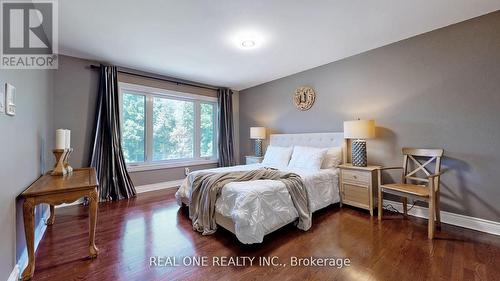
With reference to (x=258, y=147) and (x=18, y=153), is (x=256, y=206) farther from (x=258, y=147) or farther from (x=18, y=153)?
(x=258, y=147)

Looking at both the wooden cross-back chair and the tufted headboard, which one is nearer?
the wooden cross-back chair

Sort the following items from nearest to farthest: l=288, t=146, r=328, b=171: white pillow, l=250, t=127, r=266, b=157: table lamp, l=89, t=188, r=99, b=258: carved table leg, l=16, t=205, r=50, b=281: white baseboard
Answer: l=16, t=205, r=50, b=281: white baseboard → l=89, t=188, r=99, b=258: carved table leg → l=288, t=146, r=328, b=171: white pillow → l=250, t=127, r=266, b=157: table lamp

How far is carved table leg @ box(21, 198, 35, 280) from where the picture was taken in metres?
1.50

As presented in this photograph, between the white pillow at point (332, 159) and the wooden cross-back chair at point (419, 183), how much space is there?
70 cm

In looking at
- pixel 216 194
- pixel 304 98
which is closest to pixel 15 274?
pixel 216 194

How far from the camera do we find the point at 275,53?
3236 millimetres

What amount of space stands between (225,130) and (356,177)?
3260mm

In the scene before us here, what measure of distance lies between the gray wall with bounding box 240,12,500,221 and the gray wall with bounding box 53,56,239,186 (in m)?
4.31

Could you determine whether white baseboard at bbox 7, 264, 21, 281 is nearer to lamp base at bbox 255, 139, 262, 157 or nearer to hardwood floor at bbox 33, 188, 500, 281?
hardwood floor at bbox 33, 188, 500, 281

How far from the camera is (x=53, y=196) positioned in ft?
5.35

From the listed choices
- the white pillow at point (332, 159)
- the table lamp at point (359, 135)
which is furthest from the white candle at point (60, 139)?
the table lamp at point (359, 135)

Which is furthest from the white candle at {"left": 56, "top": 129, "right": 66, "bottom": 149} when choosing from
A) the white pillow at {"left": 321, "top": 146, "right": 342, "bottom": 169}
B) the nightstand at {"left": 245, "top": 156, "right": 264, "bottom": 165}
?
the white pillow at {"left": 321, "top": 146, "right": 342, "bottom": 169}

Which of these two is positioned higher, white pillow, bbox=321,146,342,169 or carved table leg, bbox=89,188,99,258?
white pillow, bbox=321,146,342,169

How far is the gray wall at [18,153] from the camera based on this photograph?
134cm
